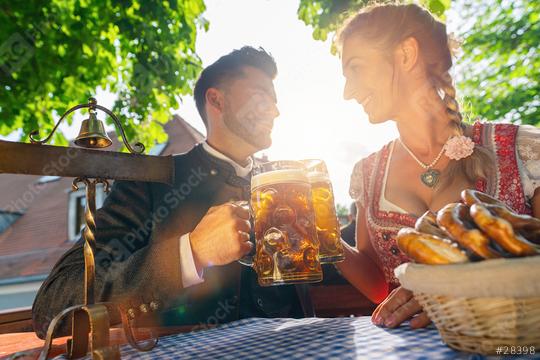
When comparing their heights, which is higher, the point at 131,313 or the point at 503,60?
the point at 503,60

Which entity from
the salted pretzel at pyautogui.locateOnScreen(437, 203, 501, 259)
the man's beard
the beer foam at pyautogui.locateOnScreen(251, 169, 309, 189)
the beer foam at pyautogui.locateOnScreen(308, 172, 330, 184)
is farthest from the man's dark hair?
the salted pretzel at pyautogui.locateOnScreen(437, 203, 501, 259)

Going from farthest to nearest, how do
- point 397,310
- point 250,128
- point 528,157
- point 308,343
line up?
point 250,128
point 528,157
point 397,310
point 308,343

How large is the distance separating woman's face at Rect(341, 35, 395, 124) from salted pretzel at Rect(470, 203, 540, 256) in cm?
114

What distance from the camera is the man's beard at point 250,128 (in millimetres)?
2404

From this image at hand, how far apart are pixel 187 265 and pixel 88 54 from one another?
470cm

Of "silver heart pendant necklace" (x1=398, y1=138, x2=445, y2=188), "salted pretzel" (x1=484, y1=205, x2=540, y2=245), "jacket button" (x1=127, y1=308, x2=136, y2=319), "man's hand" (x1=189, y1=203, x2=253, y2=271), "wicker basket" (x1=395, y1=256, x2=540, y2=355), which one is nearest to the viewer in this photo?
"wicker basket" (x1=395, y1=256, x2=540, y2=355)

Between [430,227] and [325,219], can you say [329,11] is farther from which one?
[430,227]

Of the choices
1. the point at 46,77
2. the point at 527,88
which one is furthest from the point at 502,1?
the point at 46,77

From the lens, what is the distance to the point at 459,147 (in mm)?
1681

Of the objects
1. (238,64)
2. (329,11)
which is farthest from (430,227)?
(329,11)

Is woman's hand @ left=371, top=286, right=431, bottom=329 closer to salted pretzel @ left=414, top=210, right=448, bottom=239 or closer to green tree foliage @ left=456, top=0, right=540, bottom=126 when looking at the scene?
salted pretzel @ left=414, top=210, right=448, bottom=239

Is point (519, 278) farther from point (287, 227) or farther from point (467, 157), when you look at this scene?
point (467, 157)

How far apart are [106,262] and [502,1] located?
8.61 metres

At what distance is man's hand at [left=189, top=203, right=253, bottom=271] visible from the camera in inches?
45.2
